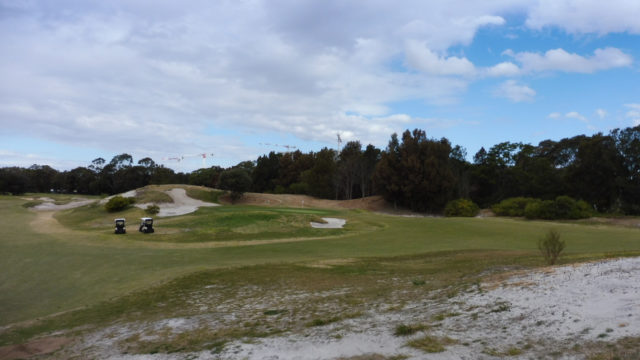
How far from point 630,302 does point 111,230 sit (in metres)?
30.9

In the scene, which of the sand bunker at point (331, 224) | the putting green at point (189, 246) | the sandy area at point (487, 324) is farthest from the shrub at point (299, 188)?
the sandy area at point (487, 324)

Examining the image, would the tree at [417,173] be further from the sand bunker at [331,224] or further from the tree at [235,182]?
the sand bunker at [331,224]

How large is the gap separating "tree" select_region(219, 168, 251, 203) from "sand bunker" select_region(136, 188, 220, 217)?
4450 millimetres

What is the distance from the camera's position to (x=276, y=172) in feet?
286

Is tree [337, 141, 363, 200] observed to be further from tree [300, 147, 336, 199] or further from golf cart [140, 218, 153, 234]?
golf cart [140, 218, 153, 234]

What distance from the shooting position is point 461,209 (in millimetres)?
50656

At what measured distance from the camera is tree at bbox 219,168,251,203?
167ft

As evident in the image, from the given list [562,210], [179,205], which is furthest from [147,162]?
[562,210]

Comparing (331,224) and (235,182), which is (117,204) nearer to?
(235,182)

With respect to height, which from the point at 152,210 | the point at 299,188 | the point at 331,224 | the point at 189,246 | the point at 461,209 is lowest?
the point at 189,246

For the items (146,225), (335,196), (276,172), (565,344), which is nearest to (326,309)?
(565,344)

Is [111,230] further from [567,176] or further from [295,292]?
[567,176]

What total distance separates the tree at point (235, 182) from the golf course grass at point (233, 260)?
58.3 feet

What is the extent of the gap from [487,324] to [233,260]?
520 inches
